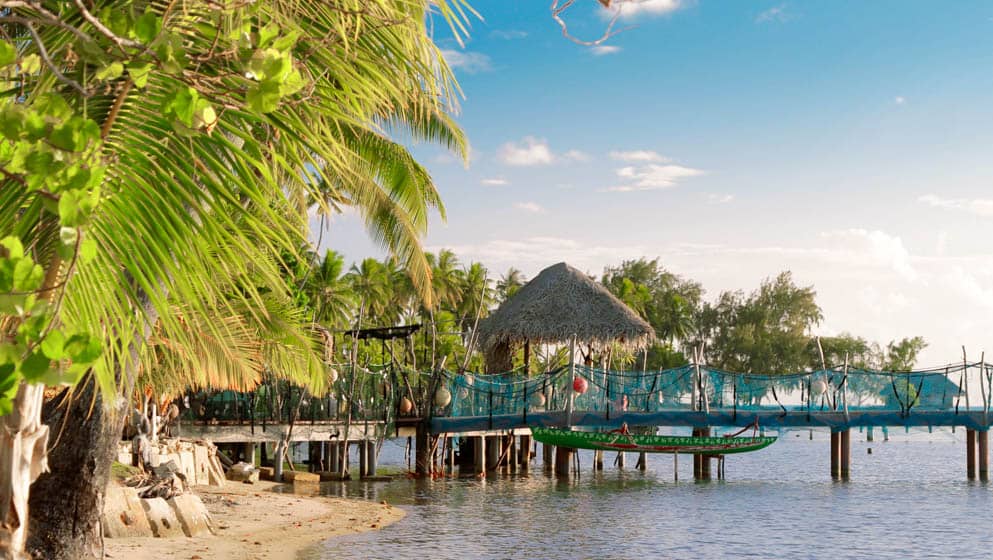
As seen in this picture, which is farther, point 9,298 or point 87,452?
point 87,452

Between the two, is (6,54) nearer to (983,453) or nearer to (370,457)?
(370,457)

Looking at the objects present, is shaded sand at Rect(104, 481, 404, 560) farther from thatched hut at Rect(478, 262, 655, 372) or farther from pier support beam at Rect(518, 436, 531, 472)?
pier support beam at Rect(518, 436, 531, 472)

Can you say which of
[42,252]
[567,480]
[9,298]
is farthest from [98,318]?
[567,480]

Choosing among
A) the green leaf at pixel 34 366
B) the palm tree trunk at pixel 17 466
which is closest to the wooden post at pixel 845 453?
the palm tree trunk at pixel 17 466

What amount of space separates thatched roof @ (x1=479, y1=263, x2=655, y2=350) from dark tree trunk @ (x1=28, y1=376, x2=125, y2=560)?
20.2m

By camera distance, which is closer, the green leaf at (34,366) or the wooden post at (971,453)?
the green leaf at (34,366)

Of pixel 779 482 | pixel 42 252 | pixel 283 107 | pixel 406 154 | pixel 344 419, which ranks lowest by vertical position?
pixel 779 482

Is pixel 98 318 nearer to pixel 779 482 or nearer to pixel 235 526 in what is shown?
pixel 235 526

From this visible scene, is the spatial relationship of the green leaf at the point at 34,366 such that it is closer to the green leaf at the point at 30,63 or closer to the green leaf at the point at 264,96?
the green leaf at the point at 264,96

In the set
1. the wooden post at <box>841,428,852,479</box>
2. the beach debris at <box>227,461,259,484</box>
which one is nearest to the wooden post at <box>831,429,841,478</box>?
the wooden post at <box>841,428,852,479</box>

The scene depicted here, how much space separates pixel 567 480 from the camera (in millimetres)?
→ 25734

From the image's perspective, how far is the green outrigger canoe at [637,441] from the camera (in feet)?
76.6

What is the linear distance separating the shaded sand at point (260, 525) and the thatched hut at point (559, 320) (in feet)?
31.0

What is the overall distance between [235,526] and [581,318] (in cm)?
1479
